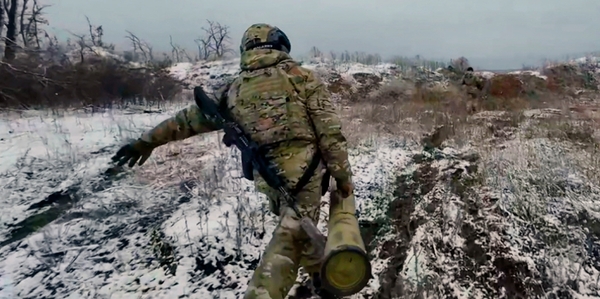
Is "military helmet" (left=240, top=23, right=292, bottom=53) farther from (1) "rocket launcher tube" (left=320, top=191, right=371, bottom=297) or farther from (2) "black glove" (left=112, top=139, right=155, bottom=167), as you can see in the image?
(1) "rocket launcher tube" (left=320, top=191, right=371, bottom=297)

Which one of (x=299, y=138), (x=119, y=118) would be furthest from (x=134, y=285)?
(x=119, y=118)

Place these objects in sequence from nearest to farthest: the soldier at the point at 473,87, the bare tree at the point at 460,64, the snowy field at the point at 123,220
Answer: the snowy field at the point at 123,220
the soldier at the point at 473,87
the bare tree at the point at 460,64

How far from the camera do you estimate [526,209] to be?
406 cm

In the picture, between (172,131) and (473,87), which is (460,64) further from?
(172,131)

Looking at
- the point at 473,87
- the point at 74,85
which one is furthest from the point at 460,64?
the point at 74,85

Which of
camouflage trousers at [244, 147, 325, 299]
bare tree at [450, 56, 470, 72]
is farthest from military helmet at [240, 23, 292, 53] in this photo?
bare tree at [450, 56, 470, 72]

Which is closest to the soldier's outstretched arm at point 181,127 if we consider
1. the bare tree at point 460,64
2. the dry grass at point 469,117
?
the dry grass at point 469,117

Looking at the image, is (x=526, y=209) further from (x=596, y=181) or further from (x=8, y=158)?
(x=8, y=158)

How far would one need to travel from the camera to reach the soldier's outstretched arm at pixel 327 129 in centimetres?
223

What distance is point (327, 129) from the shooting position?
7.38 ft

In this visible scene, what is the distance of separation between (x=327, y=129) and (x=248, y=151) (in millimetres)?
452

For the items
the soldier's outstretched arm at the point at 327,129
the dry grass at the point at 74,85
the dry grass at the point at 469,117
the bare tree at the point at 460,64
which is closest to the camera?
the soldier's outstretched arm at the point at 327,129

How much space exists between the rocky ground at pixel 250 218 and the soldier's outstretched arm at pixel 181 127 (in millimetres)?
1174

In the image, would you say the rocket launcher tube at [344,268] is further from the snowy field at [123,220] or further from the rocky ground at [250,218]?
the snowy field at [123,220]
